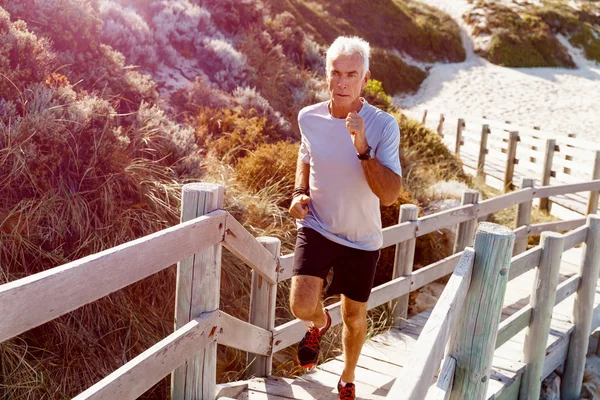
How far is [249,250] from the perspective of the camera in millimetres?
3574

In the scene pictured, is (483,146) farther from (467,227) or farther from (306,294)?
(306,294)

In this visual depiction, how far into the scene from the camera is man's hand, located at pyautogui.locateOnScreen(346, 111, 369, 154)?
9.87 feet

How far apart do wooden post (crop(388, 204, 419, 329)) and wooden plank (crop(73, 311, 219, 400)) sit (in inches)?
101

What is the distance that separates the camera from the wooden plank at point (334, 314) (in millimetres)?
4207

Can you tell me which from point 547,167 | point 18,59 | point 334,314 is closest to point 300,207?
point 334,314

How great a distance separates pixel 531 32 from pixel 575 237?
2899 centimetres

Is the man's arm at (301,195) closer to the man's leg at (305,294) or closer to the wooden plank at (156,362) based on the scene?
the man's leg at (305,294)

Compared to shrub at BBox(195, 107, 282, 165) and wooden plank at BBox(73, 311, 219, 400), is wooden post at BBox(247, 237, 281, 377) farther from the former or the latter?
shrub at BBox(195, 107, 282, 165)

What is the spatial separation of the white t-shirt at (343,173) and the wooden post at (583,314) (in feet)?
10.9

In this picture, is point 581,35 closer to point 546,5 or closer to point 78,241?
point 546,5

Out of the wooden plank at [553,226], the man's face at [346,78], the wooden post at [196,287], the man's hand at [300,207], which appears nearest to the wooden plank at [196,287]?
the wooden post at [196,287]

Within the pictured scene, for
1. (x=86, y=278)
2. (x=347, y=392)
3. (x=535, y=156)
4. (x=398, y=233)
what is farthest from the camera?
Answer: (x=535, y=156)

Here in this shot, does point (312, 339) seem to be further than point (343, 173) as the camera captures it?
Yes

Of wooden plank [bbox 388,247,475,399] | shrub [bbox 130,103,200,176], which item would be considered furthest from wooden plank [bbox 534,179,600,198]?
wooden plank [bbox 388,247,475,399]
